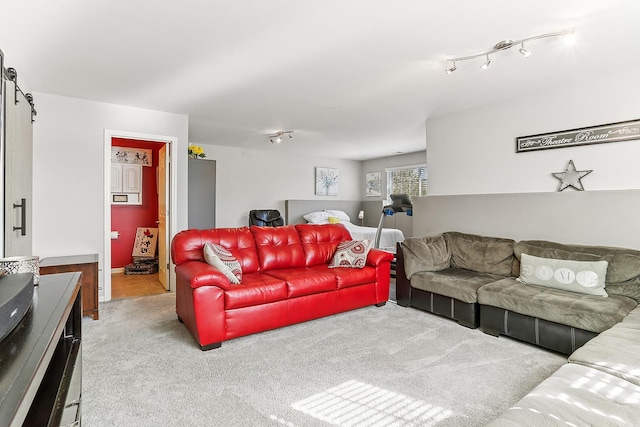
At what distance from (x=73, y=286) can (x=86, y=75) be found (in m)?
2.63

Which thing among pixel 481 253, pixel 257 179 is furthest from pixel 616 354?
pixel 257 179

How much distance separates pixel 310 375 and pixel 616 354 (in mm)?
1725

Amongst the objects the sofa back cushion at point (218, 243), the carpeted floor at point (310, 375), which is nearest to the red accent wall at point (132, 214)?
the carpeted floor at point (310, 375)

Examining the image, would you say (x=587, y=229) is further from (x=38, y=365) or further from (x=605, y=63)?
(x=38, y=365)

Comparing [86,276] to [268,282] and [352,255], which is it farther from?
[352,255]

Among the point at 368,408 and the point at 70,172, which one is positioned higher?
the point at 70,172

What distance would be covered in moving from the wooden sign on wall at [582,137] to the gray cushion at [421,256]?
1487 millimetres

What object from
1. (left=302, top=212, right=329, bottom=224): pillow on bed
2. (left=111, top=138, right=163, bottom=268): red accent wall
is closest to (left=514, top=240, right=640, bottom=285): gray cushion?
(left=302, top=212, right=329, bottom=224): pillow on bed

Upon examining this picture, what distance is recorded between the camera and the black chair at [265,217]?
6961mm

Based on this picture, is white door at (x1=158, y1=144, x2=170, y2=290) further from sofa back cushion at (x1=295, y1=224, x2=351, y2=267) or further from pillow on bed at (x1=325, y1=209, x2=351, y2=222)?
pillow on bed at (x1=325, y1=209, x2=351, y2=222)

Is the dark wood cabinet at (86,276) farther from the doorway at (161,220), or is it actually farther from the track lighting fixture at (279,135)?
the track lighting fixture at (279,135)

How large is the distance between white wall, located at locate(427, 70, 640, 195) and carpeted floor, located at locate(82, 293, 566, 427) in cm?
185

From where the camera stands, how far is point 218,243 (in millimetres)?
3396

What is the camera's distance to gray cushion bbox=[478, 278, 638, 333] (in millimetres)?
2438
